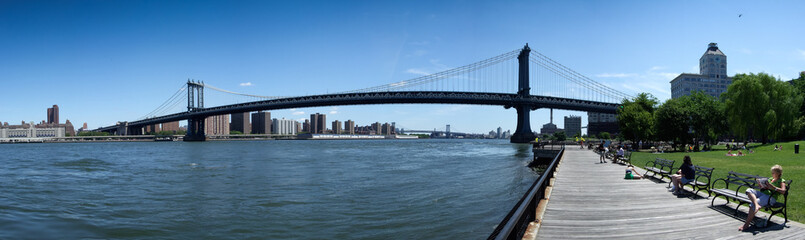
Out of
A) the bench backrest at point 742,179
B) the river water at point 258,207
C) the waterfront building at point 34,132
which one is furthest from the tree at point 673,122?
the waterfront building at point 34,132

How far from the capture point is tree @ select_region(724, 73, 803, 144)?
33.9m

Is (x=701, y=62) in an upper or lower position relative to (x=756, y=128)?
upper

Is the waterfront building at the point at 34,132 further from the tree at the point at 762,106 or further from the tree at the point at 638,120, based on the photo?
the tree at the point at 762,106

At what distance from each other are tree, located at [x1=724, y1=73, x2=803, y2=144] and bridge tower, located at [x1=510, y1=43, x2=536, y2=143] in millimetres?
42761

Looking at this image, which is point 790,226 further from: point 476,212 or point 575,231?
point 476,212

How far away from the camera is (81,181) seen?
19219 mm

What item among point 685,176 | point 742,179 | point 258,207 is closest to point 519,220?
point 742,179

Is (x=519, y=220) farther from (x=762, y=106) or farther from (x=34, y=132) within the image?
(x=34, y=132)

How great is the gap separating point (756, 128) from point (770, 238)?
38.3 m

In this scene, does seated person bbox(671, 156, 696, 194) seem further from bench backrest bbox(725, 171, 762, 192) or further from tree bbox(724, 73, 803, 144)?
tree bbox(724, 73, 803, 144)

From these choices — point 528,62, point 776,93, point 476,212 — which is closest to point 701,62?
point 528,62

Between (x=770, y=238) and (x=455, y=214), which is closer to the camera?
(x=770, y=238)

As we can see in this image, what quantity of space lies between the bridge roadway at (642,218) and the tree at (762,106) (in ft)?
108

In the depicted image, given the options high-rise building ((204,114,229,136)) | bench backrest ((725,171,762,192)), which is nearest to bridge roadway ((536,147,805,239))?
bench backrest ((725,171,762,192))
